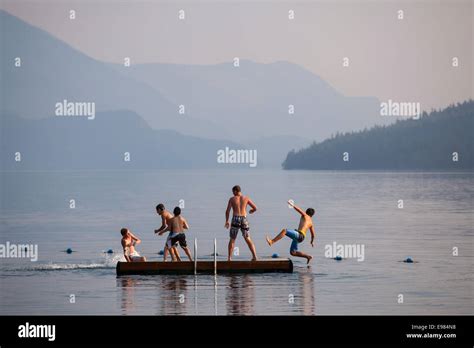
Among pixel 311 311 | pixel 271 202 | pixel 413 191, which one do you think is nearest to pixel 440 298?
pixel 311 311

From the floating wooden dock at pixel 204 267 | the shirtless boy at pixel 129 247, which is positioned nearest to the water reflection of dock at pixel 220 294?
the floating wooden dock at pixel 204 267

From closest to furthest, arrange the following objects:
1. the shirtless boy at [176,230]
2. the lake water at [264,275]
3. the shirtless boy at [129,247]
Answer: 1. the lake water at [264,275]
2. the shirtless boy at [176,230]
3. the shirtless boy at [129,247]

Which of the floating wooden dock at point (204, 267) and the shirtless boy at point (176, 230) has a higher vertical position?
the shirtless boy at point (176, 230)

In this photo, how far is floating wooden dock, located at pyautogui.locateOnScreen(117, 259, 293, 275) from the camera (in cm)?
3481

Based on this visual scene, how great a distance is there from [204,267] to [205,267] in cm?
4

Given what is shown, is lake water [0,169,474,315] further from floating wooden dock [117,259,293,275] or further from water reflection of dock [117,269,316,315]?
floating wooden dock [117,259,293,275]

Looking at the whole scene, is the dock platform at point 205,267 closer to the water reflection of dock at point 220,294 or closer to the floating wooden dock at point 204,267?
the floating wooden dock at point 204,267

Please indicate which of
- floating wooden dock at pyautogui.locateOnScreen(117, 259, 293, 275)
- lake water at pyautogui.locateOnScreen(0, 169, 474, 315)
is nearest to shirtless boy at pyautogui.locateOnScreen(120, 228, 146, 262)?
floating wooden dock at pyautogui.locateOnScreen(117, 259, 293, 275)

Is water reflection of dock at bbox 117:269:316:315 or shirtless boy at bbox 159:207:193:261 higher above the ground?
shirtless boy at bbox 159:207:193:261

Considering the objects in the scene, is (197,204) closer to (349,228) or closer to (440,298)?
(349,228)

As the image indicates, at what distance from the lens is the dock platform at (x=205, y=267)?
114ft

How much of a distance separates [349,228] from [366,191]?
5208 cm

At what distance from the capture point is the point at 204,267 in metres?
34.9

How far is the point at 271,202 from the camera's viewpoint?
308 ft
